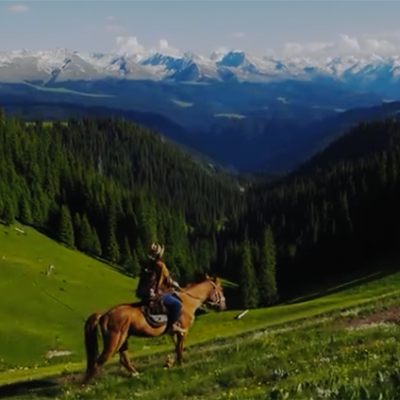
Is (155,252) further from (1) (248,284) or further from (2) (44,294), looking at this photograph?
(1) (248,284)

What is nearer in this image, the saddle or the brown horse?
the brown horse

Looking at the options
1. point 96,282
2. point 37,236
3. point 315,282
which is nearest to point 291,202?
point 315,282

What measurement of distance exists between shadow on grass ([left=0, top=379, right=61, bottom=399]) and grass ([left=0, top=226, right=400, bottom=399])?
0.74 ft

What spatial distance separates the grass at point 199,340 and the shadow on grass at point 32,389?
8.9 inches

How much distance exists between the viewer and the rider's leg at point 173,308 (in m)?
20.2

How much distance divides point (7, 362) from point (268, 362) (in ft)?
163

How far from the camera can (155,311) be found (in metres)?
19.9

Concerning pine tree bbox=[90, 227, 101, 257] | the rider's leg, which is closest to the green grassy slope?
pine tree bbox=[90, 227, 101, 257]

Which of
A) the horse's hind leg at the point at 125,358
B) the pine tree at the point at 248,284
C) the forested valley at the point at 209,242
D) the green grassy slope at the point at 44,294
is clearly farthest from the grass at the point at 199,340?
the pine tree at the point at 248,284

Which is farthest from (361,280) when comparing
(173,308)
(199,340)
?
(173,308)

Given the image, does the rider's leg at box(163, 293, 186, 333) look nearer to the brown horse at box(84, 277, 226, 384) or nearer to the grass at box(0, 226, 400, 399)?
the brown horse at box(84, 277, 226, 384)

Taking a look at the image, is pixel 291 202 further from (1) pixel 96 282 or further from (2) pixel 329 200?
(1) pixel 96 282

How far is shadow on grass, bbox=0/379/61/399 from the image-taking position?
20641 millimetres

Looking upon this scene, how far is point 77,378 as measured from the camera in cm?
2209
